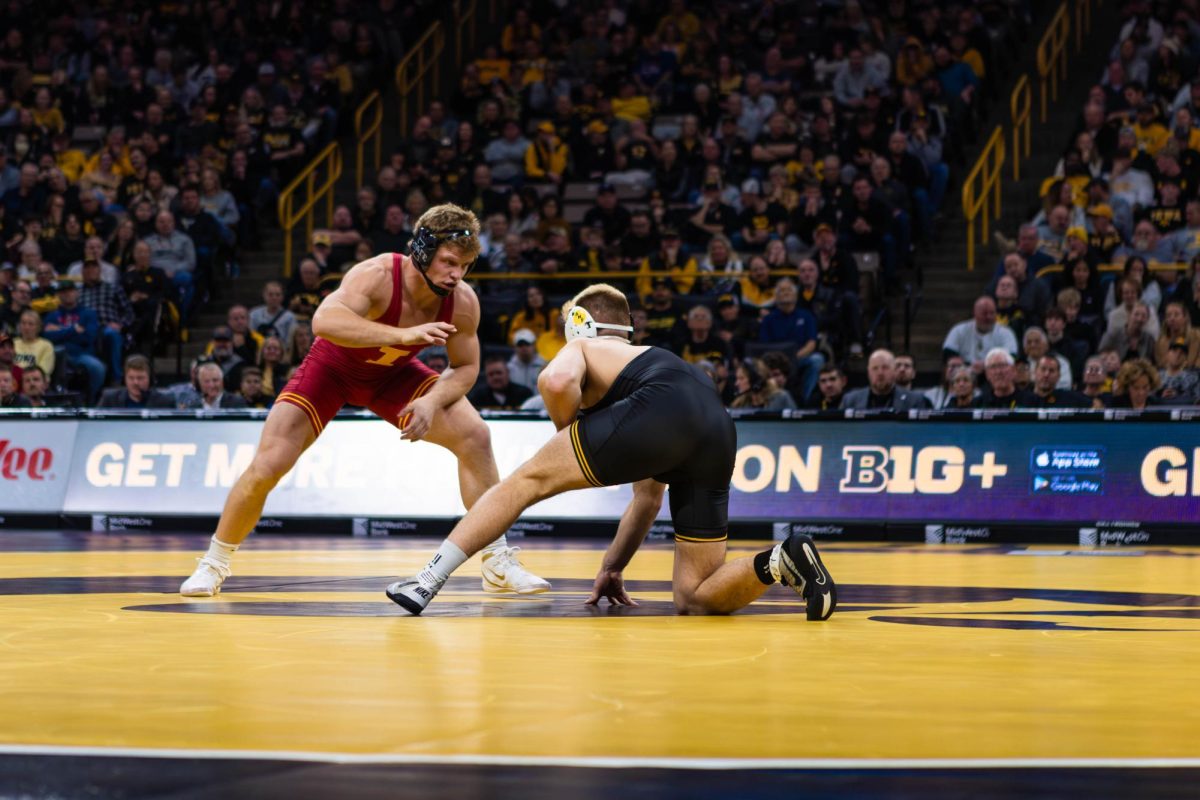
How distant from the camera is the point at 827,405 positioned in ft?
47.0

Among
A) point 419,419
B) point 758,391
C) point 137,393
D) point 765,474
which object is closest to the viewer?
point 419,419

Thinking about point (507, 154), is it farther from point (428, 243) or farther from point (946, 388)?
point (428, 243)

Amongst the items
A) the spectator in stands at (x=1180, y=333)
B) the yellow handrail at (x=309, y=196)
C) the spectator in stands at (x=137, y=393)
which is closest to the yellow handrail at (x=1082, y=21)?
the spectator in stands at (x=1180, y=333)

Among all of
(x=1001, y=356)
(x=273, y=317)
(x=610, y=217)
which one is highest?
(x=610, y=217)

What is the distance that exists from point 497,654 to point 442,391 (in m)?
2.37

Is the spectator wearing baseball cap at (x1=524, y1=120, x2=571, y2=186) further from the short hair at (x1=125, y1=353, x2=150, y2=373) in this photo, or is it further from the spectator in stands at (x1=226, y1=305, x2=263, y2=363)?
the short hair at (x1=125, y1=353, x2=150, y2=373)

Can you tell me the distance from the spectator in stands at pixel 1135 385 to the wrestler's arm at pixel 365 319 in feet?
24.7

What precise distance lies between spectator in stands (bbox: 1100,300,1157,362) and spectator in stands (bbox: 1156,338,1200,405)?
0.31m

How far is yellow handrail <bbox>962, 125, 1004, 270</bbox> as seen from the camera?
18.0 metres

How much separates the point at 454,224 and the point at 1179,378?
8386 mm

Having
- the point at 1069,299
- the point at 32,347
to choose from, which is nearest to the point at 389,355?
the point at 1069,299

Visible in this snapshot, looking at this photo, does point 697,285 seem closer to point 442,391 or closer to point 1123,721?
point 442,391

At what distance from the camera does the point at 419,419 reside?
7.17 m

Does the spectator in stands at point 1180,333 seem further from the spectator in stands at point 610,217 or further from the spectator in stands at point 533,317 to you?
the spectator in stands at point 610,217
